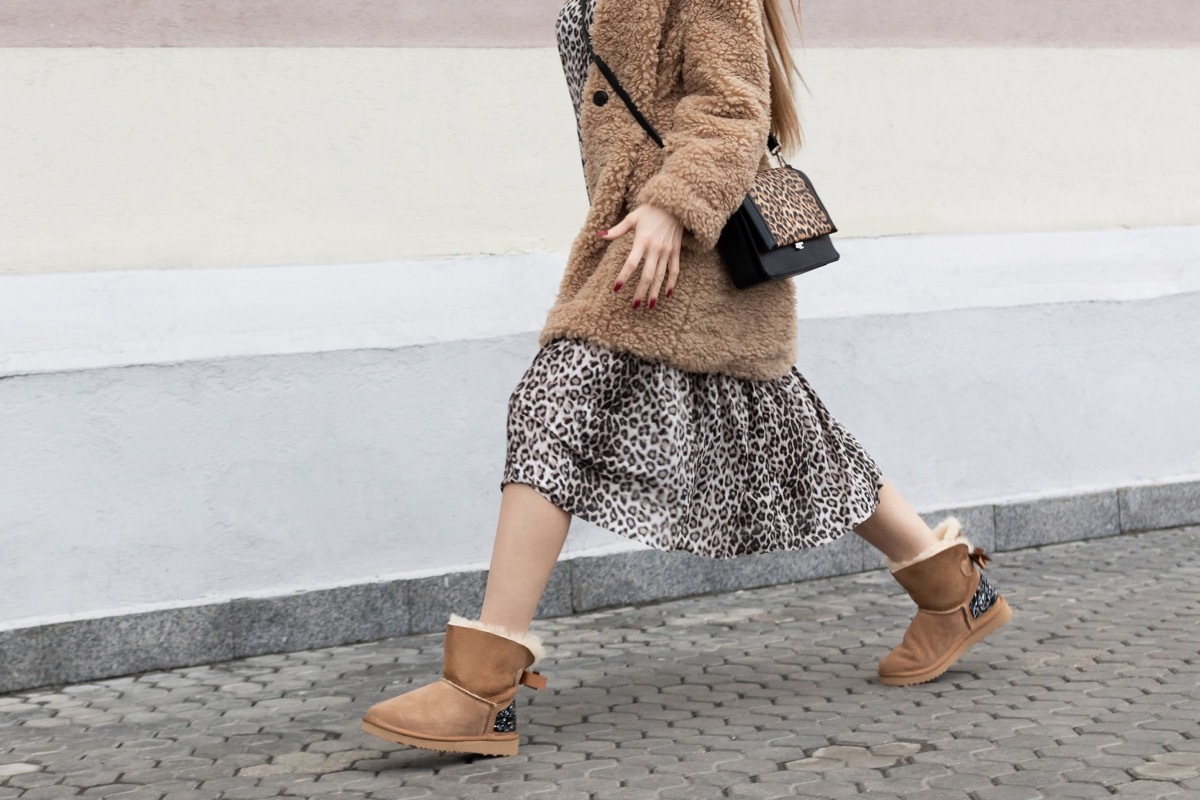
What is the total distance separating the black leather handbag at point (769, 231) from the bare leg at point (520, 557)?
0.67 meters

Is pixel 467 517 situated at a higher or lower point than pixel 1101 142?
lower

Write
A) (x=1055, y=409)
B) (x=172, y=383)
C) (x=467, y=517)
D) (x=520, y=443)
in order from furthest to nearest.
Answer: (x=1055, y=409) → (x=467, y=517) → (x=172, y=383) → (x=520, y=443)

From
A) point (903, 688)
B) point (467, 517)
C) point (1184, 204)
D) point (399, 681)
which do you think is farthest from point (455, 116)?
point (1184, 204)

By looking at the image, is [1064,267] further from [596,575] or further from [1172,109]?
[596,575]

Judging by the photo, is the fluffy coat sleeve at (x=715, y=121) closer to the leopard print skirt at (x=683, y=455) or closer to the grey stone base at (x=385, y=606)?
the leopard print skirt at (x=683, y=455)

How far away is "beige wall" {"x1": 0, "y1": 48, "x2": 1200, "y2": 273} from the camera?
4645 millimetres

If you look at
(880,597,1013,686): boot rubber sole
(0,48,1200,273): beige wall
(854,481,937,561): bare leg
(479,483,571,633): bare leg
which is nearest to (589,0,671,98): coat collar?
(479,483,571,633): bare leg

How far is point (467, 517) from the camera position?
4.91 meters

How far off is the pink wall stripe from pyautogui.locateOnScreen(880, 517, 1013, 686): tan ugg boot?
2.40m

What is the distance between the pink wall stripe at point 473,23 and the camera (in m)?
4.67

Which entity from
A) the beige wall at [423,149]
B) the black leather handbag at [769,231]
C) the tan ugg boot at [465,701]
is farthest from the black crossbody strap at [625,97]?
the beige wall at [423,149]

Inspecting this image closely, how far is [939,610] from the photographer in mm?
3912

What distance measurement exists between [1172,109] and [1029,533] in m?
2.06

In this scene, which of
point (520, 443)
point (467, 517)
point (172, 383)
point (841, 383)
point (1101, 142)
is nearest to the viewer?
point (520, 443)
